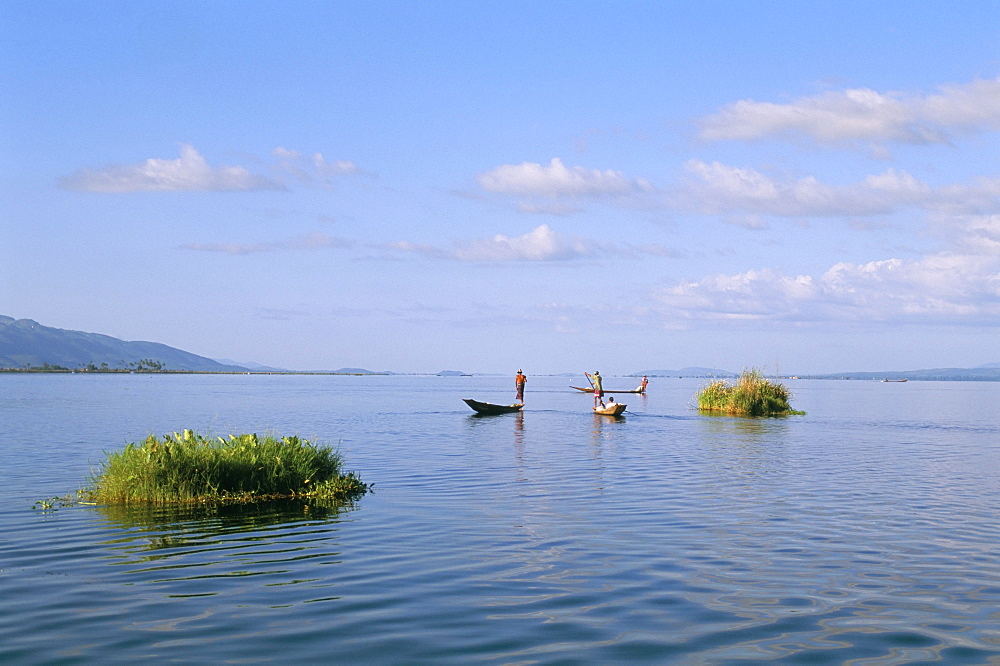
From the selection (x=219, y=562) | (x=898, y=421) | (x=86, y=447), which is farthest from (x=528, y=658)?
(x=898, y=421)

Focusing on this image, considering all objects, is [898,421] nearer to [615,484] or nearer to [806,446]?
[806,446]

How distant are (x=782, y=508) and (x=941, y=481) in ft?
30.7

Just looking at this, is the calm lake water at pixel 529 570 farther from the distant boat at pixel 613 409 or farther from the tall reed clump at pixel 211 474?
the distant boat at pixel 613 409

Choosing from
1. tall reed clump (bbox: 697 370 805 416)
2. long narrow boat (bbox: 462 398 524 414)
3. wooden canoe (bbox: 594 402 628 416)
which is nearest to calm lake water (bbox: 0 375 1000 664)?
wooden canoe (bbox: 594 402 628 416)

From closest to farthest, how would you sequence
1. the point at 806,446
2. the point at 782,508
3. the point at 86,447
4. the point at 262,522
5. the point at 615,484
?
1. the point at 262,522
2. the point at 782,508
3. the point at 615,484
4. the point at 86,447
5. the point at 806,446

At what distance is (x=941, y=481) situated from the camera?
27391 mm

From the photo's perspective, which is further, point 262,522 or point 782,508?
point 782,508

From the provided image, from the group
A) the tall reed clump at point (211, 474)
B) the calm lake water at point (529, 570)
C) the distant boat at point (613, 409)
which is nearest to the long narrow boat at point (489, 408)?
the distant boat at point (613, 409)

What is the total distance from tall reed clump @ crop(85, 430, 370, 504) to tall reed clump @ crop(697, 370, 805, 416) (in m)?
47.6

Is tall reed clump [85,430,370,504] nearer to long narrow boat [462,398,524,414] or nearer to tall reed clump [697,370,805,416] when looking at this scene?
long narrow boat [462,398,524,414]

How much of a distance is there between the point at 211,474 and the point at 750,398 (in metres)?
50.8

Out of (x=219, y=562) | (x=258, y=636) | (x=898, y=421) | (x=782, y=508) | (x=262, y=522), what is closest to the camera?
(x=258, y=636)

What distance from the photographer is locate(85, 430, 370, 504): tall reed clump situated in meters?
21.0

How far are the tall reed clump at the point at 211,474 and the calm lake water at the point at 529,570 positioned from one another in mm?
1033
